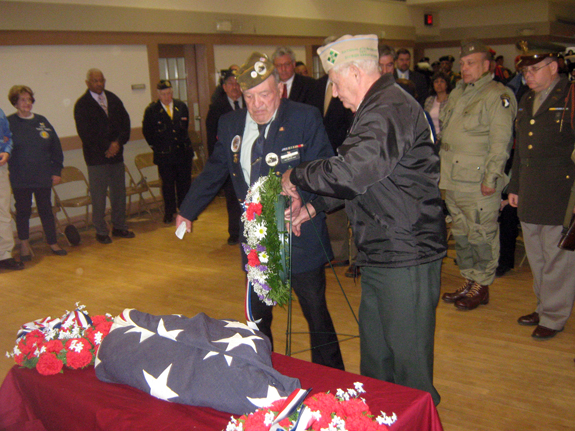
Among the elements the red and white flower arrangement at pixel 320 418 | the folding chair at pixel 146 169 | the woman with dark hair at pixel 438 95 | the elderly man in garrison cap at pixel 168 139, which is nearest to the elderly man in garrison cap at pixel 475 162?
the woman with dark hair at pixel 438 95

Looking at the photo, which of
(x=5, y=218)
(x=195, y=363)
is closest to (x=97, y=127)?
(x=5, y=218)

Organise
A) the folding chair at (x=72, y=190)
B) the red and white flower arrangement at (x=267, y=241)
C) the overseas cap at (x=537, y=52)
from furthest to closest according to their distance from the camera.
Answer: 1. the folding chair at (x=72, y=190)
2. the overseas cap at (x=537, y=52)
3. the red and white flower arrangement at (x=267, y=241)

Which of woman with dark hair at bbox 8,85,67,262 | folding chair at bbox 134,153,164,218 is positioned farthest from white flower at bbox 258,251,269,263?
→ folding chair at bbox 134,153,164,218

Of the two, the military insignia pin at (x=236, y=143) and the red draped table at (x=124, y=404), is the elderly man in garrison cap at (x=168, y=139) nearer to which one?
the military insignia pin at (x=236, y=143)

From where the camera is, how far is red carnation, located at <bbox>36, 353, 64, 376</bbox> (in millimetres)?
1933

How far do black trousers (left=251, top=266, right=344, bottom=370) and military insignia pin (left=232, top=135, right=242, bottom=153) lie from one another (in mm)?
693

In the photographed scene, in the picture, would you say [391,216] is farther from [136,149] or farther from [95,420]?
[136,149]

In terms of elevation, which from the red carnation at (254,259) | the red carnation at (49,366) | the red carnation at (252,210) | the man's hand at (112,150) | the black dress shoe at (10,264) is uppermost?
the man's hand at (112,150)

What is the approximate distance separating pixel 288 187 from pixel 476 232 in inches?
95.7

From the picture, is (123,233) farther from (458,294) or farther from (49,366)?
(49,366)

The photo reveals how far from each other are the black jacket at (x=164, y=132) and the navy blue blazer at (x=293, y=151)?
15.9ft

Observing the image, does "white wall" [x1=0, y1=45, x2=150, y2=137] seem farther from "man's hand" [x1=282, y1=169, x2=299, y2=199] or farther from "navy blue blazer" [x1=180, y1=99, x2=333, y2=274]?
"man's hand" [x1=282, y1=169, x2=299, y2=199]

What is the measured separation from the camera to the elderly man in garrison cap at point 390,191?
6.13 ft

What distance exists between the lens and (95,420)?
1.68m
